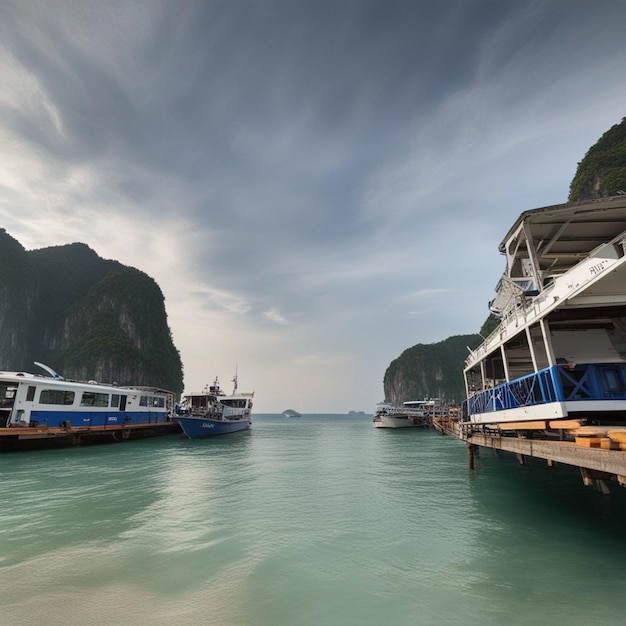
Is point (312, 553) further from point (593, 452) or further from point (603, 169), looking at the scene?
point (603, 169)

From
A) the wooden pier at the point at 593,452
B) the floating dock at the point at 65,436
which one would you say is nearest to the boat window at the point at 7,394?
the floating dock at the point at 65,436

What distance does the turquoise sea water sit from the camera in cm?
551

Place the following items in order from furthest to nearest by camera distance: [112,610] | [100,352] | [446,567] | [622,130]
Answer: [100,352] < [622,130] < [446,567] < [112,610]

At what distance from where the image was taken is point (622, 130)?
7231 centimetres

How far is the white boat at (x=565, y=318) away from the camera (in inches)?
351

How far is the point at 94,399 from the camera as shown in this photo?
3038 centimetres

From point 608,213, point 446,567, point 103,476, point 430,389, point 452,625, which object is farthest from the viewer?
point 430,389

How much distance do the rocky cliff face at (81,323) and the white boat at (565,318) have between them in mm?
122907

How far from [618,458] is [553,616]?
254 centimetres

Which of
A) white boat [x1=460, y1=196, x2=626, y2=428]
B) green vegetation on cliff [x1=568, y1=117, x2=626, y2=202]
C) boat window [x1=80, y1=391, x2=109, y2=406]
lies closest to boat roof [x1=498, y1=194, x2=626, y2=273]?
white boat [x1=460, y1=196, x2=626, y2=428]

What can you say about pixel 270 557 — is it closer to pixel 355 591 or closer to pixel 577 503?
pixel 355 591

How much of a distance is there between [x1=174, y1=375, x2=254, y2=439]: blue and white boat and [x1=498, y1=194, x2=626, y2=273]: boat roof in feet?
103

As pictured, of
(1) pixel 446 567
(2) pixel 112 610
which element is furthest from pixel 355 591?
(2) pixel 112 610

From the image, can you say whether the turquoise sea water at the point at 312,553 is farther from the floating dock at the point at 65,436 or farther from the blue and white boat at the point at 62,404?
the blue and white boat at the point at 62,404
